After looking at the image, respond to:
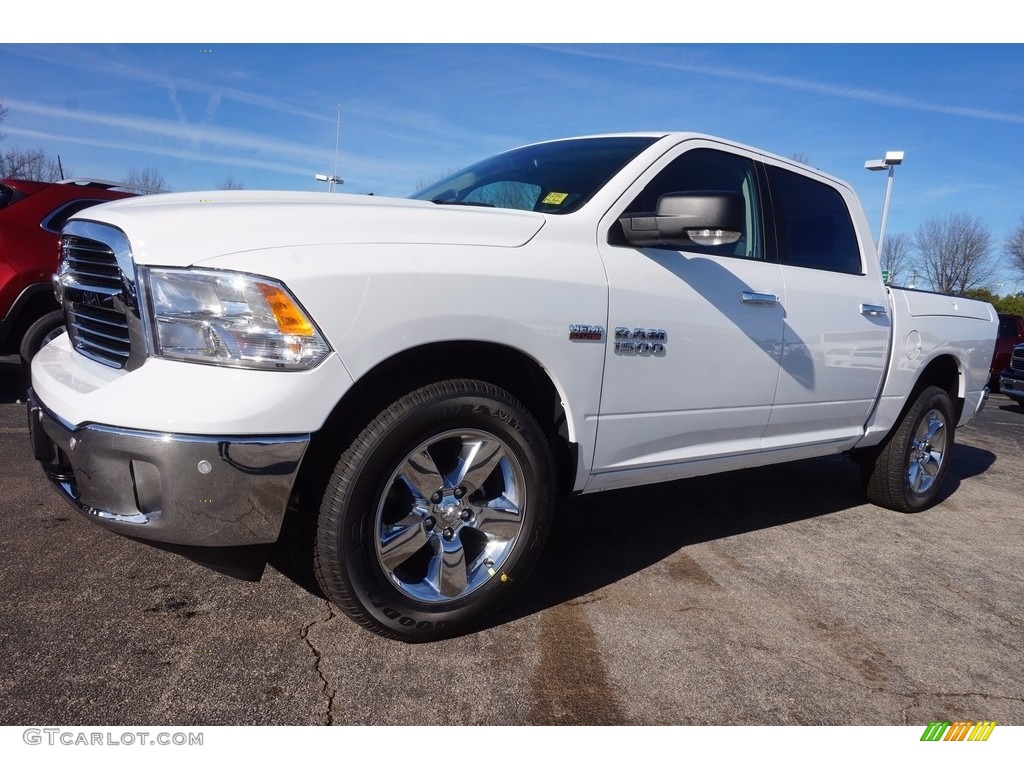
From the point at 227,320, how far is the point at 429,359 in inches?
26.1

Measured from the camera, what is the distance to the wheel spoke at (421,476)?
2.42 meters

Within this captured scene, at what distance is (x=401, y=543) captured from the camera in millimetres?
2445

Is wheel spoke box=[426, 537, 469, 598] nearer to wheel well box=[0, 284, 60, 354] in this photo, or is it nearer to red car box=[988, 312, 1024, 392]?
wheel well box=[0, 284, 60, 354]

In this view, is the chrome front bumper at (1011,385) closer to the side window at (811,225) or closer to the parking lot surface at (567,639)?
the parking lot surface at (567,639)

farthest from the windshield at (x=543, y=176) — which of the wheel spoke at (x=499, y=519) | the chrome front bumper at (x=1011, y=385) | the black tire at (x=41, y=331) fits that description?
the chrome front bumper at (x=1011, y=385)

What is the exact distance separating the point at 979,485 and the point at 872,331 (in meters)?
2.69

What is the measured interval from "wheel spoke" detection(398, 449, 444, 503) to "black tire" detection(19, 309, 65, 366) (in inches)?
171

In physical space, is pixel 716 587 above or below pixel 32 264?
below

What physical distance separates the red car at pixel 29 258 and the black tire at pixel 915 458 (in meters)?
5.83

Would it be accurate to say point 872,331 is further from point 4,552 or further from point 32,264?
point 32,264

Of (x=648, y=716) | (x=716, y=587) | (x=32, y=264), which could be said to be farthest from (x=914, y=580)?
(x=32, y=264)

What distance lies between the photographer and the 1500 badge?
2.82 meters
